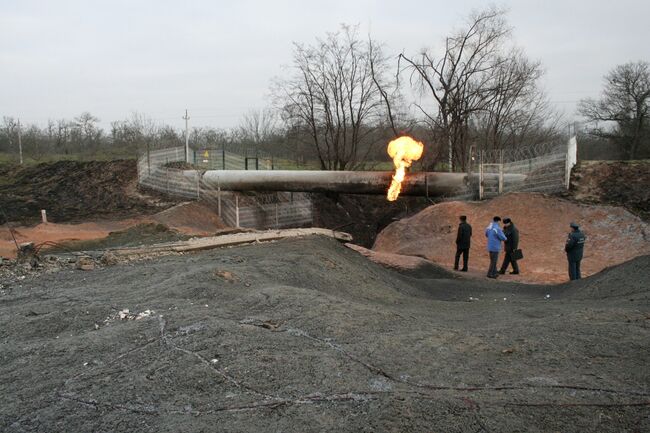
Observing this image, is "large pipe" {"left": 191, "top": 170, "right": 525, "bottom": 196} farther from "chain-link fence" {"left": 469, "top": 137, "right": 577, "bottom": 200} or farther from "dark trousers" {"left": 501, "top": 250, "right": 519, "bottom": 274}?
"dark trousers" {"left": 501, "top": 250, "right": 519, "bottom": 274}

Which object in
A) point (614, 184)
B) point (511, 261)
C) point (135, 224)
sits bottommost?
point (511, 261)

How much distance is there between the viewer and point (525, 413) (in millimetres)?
3838

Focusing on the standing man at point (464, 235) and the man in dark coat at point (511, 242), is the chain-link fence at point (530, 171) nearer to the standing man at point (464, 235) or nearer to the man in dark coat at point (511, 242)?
the man in dark coat at point (511, 242)

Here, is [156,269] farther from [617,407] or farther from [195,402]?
[617,407]

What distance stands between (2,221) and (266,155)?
21.0 meters

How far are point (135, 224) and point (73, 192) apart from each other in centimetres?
916

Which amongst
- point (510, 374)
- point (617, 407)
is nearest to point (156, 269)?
point (510, 374)

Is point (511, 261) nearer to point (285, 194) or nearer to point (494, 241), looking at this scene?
point (494, 241)

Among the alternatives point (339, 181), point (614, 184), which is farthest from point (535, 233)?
point (339, 181)

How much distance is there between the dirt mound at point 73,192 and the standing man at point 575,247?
62.6 feet

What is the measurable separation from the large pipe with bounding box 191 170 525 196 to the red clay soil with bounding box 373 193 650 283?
7.65 ft

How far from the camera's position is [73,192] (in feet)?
93.5

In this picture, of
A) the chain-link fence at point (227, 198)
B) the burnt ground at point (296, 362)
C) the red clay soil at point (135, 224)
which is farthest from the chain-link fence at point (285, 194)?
the burnt ground at point (296, 362)

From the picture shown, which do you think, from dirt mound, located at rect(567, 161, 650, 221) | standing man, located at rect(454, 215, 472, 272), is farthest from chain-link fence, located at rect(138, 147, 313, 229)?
dirt mound, located at rect(567, 161, 650, 221)
